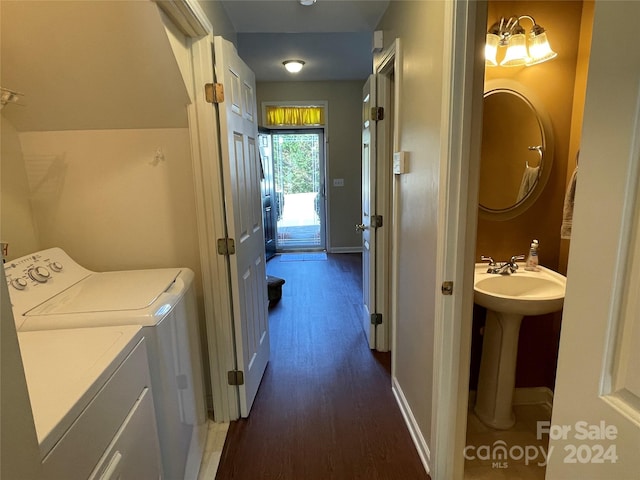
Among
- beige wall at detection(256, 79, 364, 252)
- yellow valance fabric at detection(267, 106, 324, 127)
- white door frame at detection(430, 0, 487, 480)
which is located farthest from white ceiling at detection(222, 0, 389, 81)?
white door frame at detection(430, 0, 487, 480)

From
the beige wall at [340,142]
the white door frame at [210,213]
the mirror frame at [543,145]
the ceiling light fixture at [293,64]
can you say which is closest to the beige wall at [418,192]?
the mirror frame at [543,145]

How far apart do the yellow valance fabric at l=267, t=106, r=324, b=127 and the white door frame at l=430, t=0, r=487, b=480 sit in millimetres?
4554

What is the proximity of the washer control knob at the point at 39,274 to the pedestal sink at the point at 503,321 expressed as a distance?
6.19ft

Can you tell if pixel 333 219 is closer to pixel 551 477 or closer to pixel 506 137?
pixel 506 137

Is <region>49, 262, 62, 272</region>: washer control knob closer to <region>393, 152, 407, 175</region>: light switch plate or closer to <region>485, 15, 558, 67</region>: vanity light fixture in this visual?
<region>393, 152, 407, 175</region>: light switch plate

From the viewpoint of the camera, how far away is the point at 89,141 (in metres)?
1.83

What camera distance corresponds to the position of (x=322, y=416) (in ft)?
6.97

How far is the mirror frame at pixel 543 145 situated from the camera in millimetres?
1882

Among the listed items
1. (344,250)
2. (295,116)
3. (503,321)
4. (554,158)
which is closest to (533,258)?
(503,321)

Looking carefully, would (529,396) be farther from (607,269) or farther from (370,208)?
(607,269)

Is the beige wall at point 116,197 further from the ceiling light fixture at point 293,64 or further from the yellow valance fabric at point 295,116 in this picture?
the yellow valance fabric at point 295,116

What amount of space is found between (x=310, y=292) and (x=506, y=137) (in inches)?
107

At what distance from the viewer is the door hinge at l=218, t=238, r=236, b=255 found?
1872 mm

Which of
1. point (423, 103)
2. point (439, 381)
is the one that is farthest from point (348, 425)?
point (423, 103)
